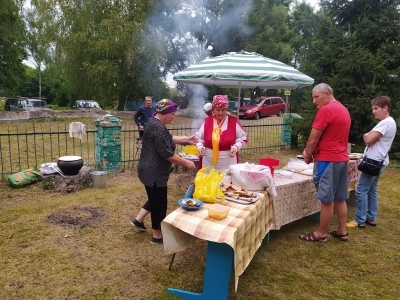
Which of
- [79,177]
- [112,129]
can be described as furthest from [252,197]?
[112,129]

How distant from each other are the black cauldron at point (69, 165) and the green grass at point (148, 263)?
37.0 inches

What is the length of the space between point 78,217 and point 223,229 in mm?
2789

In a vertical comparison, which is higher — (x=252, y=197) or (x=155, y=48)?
(x=155, y=48)

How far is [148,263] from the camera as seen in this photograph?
3.23 meters

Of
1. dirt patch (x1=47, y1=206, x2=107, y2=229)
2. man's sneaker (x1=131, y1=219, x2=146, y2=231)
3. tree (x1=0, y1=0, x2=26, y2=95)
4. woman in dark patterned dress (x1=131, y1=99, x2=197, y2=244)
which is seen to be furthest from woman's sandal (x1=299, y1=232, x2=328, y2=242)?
tree (x1=0, y1=0, x2=26, y2=95)

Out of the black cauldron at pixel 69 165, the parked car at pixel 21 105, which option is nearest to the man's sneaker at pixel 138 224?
the black cauldron at pixel 69 165

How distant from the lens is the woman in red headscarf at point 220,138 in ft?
11.6

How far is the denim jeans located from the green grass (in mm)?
185

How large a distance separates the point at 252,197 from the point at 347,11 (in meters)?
9.19

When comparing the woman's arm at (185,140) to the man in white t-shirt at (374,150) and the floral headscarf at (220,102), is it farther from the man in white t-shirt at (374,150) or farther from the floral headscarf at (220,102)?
the man in white t-shirt at (374,150)

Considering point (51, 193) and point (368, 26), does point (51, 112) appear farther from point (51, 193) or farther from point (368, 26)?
point (368, 26)

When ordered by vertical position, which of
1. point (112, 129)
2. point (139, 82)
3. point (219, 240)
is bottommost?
point (219, 240)

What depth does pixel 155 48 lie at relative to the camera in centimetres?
1695

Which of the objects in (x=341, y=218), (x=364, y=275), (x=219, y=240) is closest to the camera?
(x=219, y=240)
